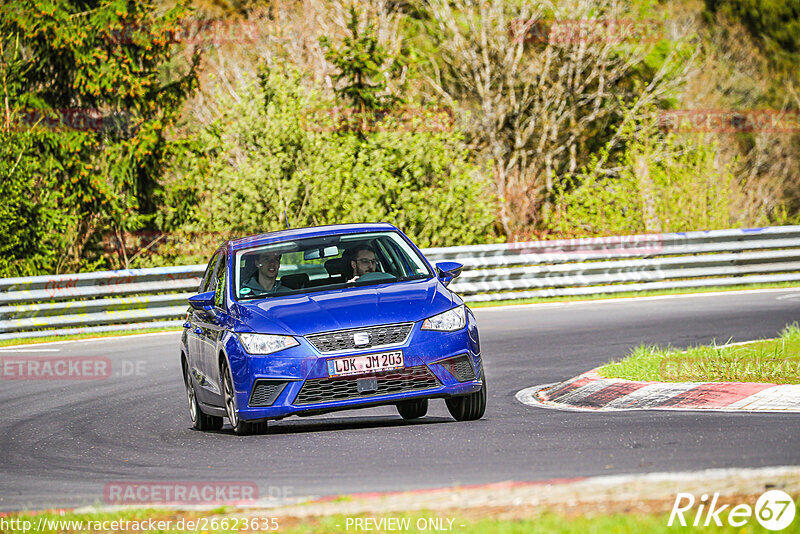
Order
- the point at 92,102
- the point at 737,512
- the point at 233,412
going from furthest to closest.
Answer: the point at 92,102, the point at 233,412, the point at 737,512

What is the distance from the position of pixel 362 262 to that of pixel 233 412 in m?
1.68

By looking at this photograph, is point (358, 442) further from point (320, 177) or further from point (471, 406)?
point (320, 177)

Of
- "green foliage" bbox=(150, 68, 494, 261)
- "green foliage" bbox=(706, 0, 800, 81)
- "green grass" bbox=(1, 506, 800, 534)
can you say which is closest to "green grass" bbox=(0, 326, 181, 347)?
"green foliage" bbox=(150, 68, 494, 261)

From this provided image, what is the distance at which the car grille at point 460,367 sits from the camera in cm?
906

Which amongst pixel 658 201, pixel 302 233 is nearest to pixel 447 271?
pixel 302 233

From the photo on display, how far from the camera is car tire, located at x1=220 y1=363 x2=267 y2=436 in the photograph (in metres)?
9.30

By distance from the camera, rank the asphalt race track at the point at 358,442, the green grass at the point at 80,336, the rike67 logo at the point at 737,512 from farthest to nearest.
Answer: the green grass at the point at 80,336, the asphalt race track at the point at 358,442, the rike67 logo at the point at 737,512

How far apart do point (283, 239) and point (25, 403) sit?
4.05 metres

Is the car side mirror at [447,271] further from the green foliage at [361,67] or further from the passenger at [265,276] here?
the green foliage at [361,67]

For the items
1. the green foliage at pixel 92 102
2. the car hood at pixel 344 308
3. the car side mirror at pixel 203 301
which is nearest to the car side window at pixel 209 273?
the car side mirror at pixel 203 301

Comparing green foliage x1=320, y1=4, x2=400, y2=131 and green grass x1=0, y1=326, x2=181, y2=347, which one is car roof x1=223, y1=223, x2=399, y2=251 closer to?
green grass x1=0, y1=326, x2=181, y2=347

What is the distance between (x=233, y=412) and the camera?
9.37m

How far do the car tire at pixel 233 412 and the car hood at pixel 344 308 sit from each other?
44 centimetres

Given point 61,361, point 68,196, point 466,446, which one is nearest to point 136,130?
point 68,196
